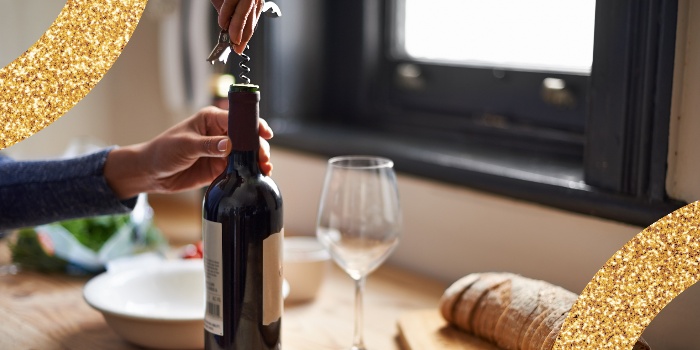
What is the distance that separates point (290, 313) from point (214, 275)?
343mm

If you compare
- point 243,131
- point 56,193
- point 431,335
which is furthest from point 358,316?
point 56,193

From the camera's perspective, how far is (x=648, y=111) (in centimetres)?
98

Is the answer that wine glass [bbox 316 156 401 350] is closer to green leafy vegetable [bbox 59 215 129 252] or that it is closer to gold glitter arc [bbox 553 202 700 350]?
gold glitter arc [bbox 553 202 700 350]

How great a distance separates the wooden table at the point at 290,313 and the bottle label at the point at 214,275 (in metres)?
0.21

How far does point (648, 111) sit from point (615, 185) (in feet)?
0.35

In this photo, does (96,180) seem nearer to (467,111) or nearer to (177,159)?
(177,159)

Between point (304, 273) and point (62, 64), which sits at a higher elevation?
point (62, 64)

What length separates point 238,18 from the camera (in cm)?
79

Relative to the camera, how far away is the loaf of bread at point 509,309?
2.83ft

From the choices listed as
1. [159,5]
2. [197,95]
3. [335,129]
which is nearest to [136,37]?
[159,5]

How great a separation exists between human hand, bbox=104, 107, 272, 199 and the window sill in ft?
1.35

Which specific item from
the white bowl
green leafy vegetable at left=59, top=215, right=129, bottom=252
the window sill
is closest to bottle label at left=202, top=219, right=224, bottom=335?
the white bowl

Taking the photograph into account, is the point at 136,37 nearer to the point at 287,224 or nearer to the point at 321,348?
the point at 287,224

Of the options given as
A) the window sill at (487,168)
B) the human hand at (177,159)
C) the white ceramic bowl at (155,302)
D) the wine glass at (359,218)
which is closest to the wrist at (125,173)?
the human hand at (177,159)
